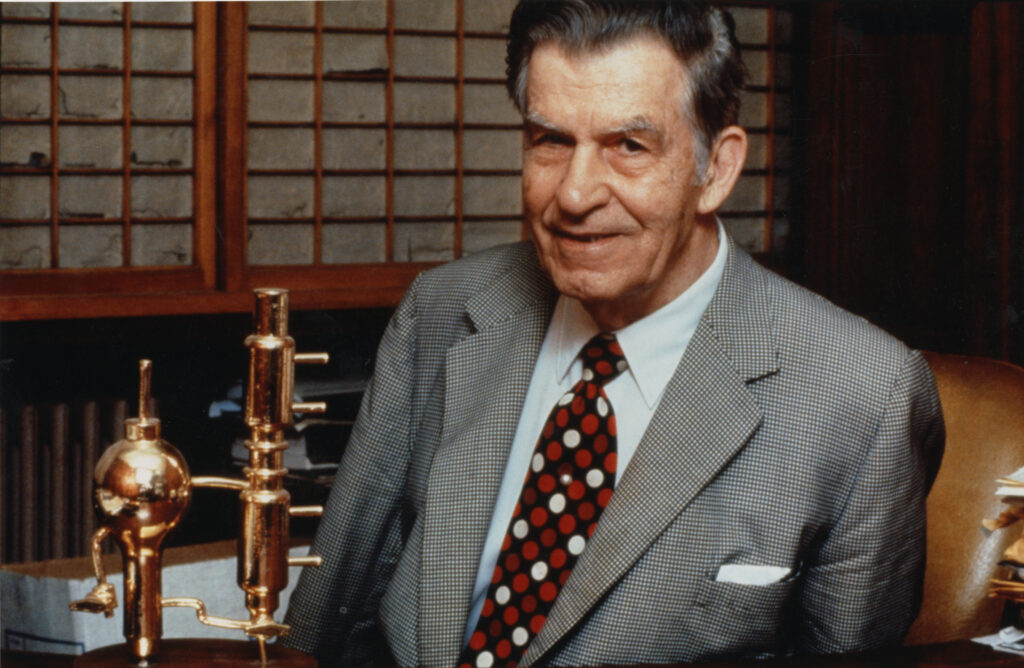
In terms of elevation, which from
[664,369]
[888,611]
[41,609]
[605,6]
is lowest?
[41,609]

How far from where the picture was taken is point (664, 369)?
59.3 inches

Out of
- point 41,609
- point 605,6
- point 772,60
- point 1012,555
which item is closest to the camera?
point 1012,555

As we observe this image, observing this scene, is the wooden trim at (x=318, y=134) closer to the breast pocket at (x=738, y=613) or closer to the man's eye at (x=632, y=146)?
the man's eye at (x=632, y=146)

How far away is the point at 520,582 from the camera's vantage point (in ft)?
4.76

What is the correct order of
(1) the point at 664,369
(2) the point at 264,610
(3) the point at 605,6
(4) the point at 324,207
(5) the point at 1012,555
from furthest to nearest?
(4) the point at 324,207
(1) the point at 664,369
(3) the point at 605,6
(5) the point at 1012,555
(2) the point at 264,610

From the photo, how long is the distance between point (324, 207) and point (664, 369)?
1.01 metres

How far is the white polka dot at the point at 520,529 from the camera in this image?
1.47 meters

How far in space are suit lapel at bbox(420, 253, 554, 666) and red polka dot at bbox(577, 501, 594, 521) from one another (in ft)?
0.35

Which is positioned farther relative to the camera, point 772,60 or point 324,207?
point 772,60

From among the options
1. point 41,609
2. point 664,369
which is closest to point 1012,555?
point 664,369

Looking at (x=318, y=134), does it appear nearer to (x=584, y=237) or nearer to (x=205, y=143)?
(x=205, y=143)

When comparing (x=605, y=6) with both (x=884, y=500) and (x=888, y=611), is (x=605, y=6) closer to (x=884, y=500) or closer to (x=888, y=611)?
(x=884, y=500)

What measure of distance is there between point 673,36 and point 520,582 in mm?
633

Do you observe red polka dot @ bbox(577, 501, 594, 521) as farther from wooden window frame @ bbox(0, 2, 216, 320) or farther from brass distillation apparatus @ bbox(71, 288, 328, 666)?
wooden window frame @ bbox(0, 2, 216, 320)
